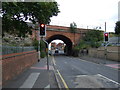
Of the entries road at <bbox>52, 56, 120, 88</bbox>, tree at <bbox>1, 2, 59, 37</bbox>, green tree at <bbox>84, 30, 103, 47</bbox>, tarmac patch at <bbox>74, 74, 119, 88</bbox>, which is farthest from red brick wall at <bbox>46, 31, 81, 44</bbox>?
tarmac patch at <bbox>74, 74, 119, 88</bbox>

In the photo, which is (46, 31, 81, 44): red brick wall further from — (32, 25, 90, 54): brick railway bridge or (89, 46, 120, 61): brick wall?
(89, 46, 120, 61): brick wall

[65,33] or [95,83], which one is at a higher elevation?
[65,33]

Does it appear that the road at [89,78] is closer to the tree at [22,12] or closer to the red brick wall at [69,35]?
the tree at [22,12]

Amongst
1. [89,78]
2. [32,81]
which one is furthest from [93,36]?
[32,81]

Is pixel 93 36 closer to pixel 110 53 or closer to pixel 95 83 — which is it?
pixel 110 53

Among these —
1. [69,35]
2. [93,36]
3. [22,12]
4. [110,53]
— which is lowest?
[110,53]

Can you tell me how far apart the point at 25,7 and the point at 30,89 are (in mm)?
3975

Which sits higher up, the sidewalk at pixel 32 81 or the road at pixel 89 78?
the sidewalk at pixel 32 81

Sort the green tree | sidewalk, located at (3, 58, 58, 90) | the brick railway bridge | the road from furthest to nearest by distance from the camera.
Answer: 1. the green tree
2. the brick railway bridge
3. the road
4. sidewalk, located at (3, 58, 58, 90)

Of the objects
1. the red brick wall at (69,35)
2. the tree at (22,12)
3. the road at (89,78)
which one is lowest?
the road at (89,78)

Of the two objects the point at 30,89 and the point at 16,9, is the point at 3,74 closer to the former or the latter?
the point at 30,89

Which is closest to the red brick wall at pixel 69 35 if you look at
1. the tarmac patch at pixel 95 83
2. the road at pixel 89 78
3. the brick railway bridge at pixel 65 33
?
the brick railway bridge at pixel 65 33

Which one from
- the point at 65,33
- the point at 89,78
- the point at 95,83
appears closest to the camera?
the point at 95,83

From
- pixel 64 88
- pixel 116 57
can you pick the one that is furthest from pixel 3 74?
pixel 116 57
